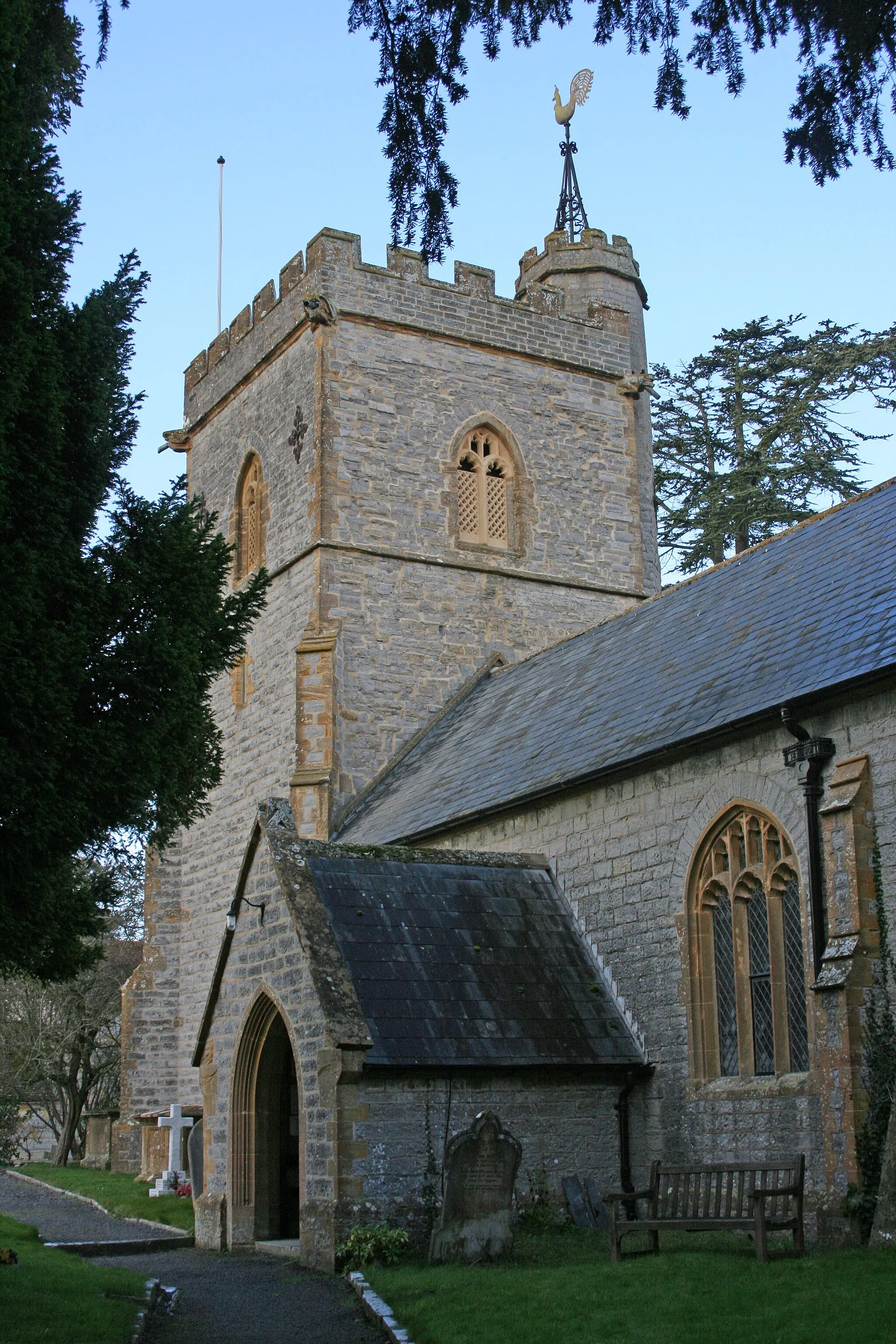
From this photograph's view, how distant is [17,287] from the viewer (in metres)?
8.97

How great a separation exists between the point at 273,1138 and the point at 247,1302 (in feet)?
10.9

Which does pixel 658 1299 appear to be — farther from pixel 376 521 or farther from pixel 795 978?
pixel 376 521

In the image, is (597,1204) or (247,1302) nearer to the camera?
(247,1302)

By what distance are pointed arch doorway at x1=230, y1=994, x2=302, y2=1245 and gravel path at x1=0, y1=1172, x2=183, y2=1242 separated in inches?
80.5

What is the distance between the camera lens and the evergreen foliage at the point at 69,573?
29.2 feet

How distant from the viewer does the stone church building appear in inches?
456

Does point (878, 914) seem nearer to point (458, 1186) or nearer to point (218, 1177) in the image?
point (458, 1186)

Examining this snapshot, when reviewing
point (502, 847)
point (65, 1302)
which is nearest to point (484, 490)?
point (502, 847)

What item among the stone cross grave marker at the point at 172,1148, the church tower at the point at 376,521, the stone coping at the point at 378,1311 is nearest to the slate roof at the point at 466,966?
the stone coping at the point at 378,1311

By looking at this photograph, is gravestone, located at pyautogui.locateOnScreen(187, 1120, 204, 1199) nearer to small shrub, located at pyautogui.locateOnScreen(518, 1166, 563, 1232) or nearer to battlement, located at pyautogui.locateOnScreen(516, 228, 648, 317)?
small shrub, located at pyautogui.locateOnScreen(518, 1166, 563, 1232)

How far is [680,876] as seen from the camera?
13.2 metres

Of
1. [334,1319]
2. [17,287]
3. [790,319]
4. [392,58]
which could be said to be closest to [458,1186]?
[334,1319]

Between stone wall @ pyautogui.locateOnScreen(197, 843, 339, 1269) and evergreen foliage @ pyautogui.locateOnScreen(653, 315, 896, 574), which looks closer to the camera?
stone wall @ pyautogui.locateOnScreen(197, 843, 339, 1269)

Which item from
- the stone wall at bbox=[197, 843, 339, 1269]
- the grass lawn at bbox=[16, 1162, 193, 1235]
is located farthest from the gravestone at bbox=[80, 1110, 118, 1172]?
the stone wall at bbox=[197, 843, 339, 1269]
